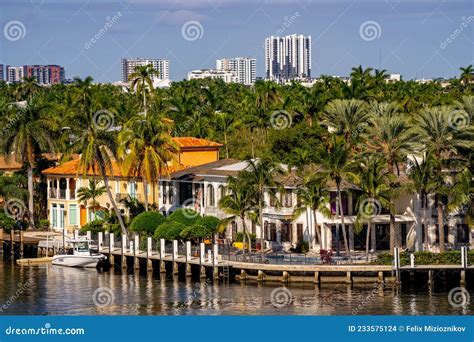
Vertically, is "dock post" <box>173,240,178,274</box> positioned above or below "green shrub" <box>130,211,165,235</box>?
below

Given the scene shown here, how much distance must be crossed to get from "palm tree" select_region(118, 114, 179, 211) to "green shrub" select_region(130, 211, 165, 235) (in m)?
3.16

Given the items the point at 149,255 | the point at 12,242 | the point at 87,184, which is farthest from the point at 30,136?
the point at 149,255

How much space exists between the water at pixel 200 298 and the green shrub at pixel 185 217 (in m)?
6.71

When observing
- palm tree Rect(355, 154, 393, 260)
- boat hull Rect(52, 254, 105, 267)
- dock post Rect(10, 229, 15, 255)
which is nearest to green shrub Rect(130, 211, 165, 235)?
boat hull Rect(52, 254, 105, 267)

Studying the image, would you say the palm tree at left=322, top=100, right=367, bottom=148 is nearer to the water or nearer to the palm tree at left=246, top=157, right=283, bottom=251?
the palm tree at left=246, top=157, right=283, bottom=251

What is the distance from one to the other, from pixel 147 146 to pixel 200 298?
70.8 ft

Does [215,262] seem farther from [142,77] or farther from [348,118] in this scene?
[142,77]

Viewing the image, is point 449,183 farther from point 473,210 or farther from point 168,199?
point 168,199

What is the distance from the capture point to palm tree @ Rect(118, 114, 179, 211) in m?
89.1

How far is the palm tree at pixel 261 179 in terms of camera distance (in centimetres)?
7731

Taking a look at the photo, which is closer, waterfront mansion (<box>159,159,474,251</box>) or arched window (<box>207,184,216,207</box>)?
waterfront mansion (<box>159,159,474,251</box>)

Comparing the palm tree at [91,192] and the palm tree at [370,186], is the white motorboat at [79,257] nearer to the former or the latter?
the palm tree at [91,192]

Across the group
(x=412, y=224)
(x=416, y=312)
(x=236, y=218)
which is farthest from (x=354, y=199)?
(x=416, y=312)

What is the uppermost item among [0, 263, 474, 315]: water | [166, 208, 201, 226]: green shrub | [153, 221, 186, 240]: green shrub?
[166, 208, 201, 226]: green shrub
